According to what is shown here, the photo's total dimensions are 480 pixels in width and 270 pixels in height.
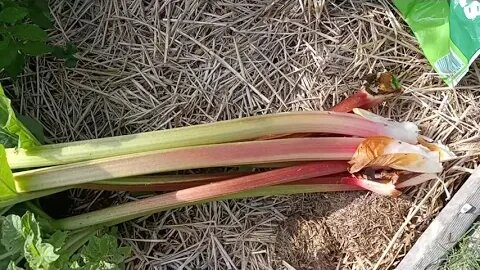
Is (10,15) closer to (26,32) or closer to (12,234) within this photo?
(26,32)

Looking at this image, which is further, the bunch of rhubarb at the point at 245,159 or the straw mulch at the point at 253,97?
the straw mulch at the point at 253,97

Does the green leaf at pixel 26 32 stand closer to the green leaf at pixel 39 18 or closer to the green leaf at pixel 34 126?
the green leaf at pixel 39 18

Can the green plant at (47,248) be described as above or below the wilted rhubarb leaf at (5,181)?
below

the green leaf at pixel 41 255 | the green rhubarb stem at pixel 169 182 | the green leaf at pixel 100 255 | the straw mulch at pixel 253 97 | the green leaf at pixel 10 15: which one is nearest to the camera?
the green leaf at pixel 41 255

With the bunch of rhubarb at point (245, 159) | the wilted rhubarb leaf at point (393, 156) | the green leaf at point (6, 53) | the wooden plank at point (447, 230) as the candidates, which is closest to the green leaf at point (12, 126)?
the bunch of rhubarb at point (245, 159)

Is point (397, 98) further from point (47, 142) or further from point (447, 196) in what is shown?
point (47, 142)

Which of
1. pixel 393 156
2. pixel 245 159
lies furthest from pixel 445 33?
pixel 245 159

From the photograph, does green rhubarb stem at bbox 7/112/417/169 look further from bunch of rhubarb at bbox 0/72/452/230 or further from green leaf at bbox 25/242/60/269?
green leaf at bbox 25/242/60/269

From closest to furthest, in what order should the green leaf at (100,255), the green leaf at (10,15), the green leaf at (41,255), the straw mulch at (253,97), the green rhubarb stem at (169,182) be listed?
Result: the green leaf at (41,255) → the green leaf at (100,255) → the green leaf at (10,15) → the green rhubarb stem at (169,182) → the straw mulch at (253,97)
